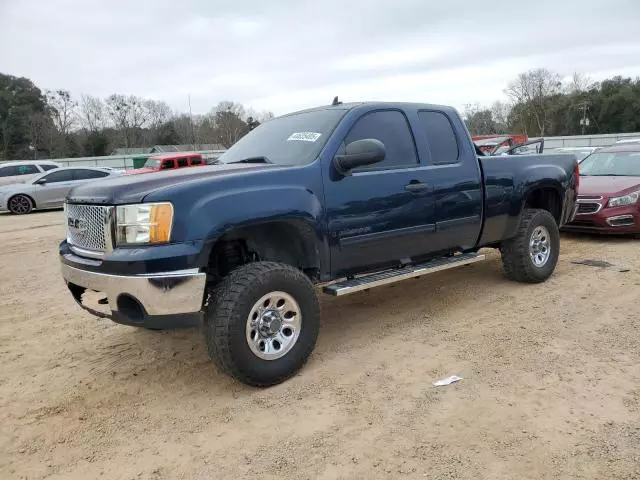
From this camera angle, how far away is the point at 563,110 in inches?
2517

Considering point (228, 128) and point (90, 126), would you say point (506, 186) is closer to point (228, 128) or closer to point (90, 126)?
point (228, 128)

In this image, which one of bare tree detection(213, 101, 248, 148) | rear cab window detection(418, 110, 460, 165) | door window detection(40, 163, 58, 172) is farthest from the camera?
bare tree detection(213, 101, 248, 148)

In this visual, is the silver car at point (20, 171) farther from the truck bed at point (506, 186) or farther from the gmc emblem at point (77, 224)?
the truck bed at point (506, 186)

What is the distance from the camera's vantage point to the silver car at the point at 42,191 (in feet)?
53.3

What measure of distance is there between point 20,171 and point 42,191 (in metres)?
2.40

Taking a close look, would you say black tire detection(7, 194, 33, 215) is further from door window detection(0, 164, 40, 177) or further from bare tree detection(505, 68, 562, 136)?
bare tree detection(505, 68, 562, 136)

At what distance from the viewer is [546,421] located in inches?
124

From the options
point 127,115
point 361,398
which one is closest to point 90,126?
point 127,115

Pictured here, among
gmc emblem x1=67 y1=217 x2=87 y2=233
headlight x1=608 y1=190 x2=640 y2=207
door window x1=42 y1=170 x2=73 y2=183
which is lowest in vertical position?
headlight x1=608 y1=190 x2=640 y2=207

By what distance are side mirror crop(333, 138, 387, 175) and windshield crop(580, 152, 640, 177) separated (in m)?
7.04

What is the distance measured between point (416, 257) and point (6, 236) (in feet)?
32.8

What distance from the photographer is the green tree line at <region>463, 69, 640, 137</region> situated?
188 ft

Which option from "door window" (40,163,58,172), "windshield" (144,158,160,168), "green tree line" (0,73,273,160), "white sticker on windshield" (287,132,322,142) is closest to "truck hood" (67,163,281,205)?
"white sticker on windshield" (287,132,322,142)

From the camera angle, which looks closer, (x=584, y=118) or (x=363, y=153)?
(x=363, y=153)
